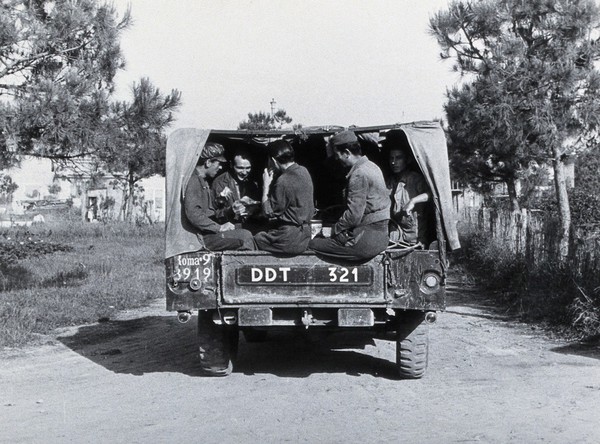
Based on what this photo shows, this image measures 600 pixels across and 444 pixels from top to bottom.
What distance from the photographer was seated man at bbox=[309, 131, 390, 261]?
6.99 meters

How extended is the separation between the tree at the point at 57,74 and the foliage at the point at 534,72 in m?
5.96

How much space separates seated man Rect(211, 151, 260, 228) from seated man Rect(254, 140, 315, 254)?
2.75ft

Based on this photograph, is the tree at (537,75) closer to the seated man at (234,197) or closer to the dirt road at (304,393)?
the dirt road at (304,393)

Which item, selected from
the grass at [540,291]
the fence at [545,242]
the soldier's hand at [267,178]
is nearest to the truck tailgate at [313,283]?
the soldier's hand at [267,178]

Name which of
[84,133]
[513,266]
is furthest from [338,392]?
[513,266]

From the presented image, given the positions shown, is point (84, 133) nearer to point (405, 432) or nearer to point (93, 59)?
point (93, 59)

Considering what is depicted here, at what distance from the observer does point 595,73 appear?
11547 millimetres

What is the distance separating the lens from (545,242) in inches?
476

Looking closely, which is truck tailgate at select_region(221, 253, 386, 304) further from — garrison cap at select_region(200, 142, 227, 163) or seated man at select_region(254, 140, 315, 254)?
garrison cap at select_region(200, 142, 227, 163)

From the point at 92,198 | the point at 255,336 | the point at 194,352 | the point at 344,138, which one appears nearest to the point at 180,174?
the point at 344,138

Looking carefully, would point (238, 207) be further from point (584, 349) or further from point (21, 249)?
point (21, 249)

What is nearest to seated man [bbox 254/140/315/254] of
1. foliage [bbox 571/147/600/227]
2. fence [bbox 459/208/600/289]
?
fence [bbox 459/208/600/289]

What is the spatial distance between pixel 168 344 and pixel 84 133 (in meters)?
3.98

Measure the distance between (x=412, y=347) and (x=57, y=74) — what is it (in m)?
8.13
